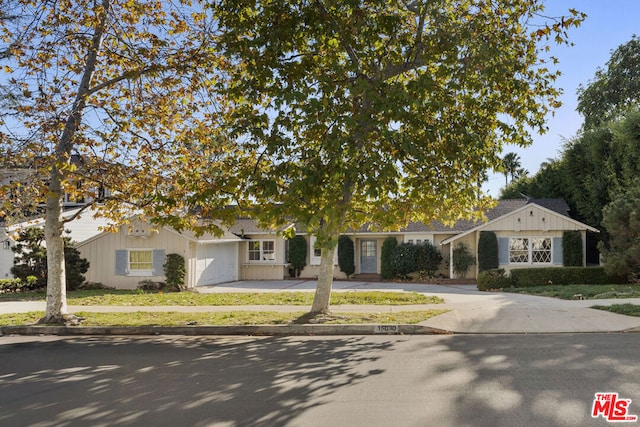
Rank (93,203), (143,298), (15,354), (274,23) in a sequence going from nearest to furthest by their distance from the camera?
(15,354), (274,23), (93,203), (143,298)

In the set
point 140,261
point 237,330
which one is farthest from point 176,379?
point 140,261

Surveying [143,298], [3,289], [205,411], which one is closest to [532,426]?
[205,411]

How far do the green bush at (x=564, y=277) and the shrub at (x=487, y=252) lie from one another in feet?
13.7

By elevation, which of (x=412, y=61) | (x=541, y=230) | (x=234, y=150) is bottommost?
(x=541, y=230)

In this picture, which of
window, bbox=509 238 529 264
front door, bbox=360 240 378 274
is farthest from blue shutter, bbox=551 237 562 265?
front door, bbox=360 240 378 274

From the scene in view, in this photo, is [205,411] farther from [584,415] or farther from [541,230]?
[541,230]

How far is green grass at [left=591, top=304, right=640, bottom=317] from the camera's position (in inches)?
432

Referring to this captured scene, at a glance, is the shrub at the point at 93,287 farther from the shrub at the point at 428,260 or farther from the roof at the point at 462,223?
the shrub at the point at 428,260

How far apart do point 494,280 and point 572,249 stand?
626 cm

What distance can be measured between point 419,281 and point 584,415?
68.0 ft

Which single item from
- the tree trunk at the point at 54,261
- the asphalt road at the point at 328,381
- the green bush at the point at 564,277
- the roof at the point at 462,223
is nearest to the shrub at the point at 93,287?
the roof at the point at 462,223

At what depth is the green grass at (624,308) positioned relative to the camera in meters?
11.0

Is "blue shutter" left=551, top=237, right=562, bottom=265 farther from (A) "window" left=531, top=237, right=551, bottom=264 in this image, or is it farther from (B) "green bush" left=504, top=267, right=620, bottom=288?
(B) "green bush" left=504, top=267, right=620, bottom=288

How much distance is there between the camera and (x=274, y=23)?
10258 mm
